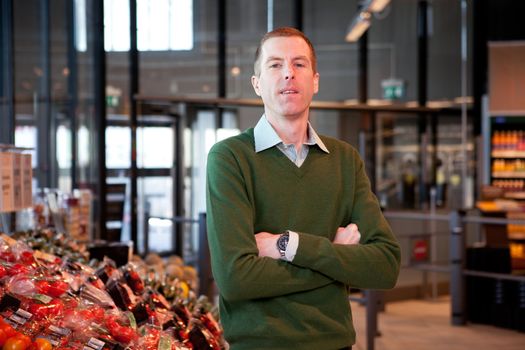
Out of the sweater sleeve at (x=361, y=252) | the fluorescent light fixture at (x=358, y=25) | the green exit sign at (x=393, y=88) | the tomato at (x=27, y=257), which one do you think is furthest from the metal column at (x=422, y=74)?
the sweater sleeve at (x=361, y=252)

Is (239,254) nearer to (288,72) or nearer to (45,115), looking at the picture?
(288,72)

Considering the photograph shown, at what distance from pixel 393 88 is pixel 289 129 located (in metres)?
9.94

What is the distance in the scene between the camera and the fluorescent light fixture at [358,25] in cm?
968

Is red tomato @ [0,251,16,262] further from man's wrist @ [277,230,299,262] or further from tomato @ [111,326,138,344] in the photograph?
man's wrist @ [277,230,299,262]

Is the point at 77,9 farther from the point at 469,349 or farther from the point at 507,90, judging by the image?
the point at 507,90

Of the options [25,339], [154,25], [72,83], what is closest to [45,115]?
[72,83]

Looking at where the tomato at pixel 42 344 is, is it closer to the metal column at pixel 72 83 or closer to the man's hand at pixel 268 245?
the man's hand at pixel 268 245

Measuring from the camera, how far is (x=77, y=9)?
25.1 feet

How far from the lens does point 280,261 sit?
2.16 metres

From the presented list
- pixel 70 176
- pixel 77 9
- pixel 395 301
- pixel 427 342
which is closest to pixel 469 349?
pixel 427 342

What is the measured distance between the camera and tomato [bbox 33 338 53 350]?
2295 mm

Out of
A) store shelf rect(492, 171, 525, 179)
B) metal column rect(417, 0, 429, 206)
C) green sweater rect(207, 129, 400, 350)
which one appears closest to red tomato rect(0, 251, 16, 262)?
green sweater rect(207, 129, 400, 350)

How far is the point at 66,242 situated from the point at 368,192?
8.12ft

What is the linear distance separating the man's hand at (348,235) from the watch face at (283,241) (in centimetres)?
19
